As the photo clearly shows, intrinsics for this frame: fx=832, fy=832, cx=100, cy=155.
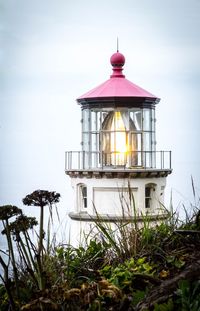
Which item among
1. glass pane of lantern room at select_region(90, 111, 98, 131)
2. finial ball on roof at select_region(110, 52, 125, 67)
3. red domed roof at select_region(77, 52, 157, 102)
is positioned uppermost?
finial ball on roof at select_region(110, 52, 125, 67)

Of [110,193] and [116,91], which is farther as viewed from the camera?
[116,91]

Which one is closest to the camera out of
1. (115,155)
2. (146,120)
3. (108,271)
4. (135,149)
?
(108,271)

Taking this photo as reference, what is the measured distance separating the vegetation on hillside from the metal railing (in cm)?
736

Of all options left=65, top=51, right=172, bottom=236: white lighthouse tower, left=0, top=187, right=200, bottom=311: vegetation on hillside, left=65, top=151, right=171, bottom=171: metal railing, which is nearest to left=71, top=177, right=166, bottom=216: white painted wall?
left=65, top=51, right=172, bottom=236: white lighthouse tower

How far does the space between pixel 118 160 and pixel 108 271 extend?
8.03 m

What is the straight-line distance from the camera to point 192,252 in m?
3.44

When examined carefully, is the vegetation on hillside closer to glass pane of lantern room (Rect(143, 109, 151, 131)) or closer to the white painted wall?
the white painted wall

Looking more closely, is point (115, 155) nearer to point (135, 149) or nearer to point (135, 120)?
point (135, 149)

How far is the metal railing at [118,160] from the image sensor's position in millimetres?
11398

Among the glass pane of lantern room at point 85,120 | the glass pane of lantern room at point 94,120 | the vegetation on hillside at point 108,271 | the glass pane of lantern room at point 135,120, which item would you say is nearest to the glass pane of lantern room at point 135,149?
the glass pane of lantern room at point 135,120

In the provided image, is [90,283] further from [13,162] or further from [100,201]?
[13,162]

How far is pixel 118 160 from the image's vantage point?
11422 mm

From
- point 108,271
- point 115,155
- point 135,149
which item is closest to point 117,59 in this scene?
point 135,149

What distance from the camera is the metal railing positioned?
11.4 meters
